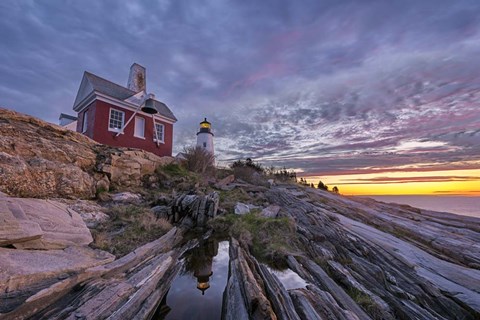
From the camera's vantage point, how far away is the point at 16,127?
32.5 ft

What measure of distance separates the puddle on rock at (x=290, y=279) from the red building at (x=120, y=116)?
52.7 feet

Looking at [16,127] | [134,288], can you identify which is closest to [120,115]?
[16,127]

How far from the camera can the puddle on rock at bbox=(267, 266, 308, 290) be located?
200 inches

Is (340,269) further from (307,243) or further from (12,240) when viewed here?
(12,240)

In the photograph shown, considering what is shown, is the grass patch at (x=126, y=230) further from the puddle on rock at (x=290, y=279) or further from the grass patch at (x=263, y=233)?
the puddle on rock at (x=290, y=279)

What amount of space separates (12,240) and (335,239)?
8.38 m

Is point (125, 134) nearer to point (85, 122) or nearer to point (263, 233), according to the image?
point (85, 122)

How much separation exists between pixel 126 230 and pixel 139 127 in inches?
551

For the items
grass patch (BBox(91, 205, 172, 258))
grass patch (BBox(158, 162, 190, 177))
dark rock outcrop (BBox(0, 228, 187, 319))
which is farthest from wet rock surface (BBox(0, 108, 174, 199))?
dark rock outcrop (BBox(0, 228, 187, 319))

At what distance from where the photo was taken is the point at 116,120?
17.9 metres

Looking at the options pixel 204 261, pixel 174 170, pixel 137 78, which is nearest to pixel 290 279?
pixel 204 261

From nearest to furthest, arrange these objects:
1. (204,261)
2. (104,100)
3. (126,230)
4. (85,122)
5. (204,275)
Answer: (204,275) < (204,261) < (126,230) < (104,100) < (85,122)

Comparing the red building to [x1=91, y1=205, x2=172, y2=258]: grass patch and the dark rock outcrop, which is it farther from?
the dark rock outcrop

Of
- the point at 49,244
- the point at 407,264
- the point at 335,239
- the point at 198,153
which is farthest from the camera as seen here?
the point at 198,153
